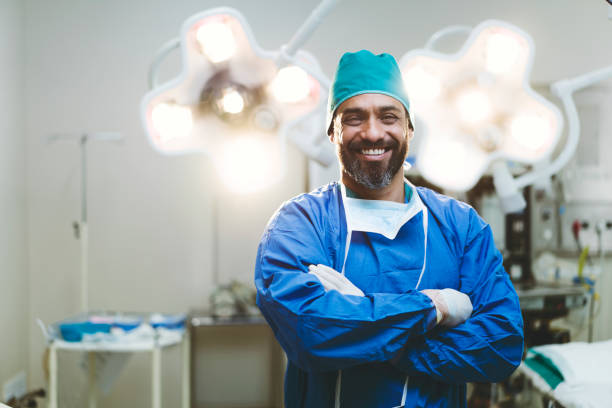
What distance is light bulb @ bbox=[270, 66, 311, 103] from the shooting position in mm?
1293

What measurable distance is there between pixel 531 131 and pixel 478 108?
15 centimetres

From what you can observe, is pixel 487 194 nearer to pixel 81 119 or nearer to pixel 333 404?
pixel 333 404

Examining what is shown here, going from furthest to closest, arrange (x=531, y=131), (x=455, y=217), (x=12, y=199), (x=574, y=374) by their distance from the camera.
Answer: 1. (x=12, y=199)
2. (x=574, y=374)
3. (x=531, y=131)
4. (x=455, y=217)

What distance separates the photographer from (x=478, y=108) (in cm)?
130

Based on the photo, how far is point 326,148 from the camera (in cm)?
150

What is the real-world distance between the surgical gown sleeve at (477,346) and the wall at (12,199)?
2.54m

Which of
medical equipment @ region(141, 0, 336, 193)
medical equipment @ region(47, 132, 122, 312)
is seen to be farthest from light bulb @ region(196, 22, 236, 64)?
medical equipment @ region(47, 132, 122, 312)

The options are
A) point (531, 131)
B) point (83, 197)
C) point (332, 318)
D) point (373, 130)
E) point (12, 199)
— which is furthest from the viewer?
point (12, 199)

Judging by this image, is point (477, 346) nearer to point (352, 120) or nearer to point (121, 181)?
point (352, 120)

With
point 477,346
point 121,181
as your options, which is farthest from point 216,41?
point 121,181

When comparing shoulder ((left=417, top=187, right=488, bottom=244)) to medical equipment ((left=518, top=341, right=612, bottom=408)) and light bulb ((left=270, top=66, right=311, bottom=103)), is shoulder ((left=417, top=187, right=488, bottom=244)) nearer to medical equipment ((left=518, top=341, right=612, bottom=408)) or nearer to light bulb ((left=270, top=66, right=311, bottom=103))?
light bulb ((left=270, top=66, right=311, bottom=103))

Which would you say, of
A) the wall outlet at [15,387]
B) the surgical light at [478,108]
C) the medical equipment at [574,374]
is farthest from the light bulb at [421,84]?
the wall outlet at [15,387]

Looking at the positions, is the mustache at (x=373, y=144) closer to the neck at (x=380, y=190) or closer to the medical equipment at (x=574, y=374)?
the neck at (x=380, y=190)

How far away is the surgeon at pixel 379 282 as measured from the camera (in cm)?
98
